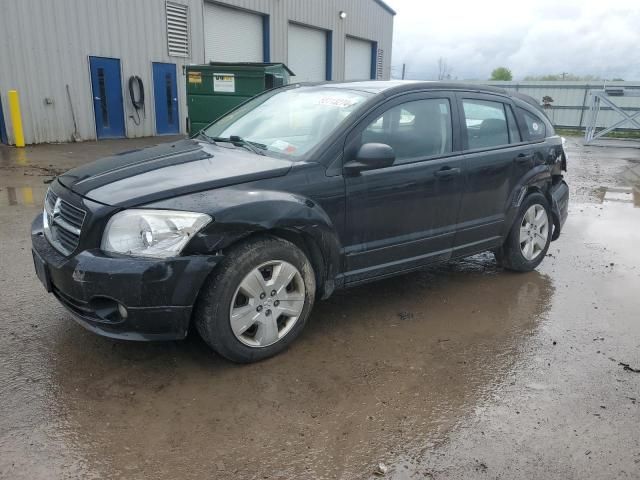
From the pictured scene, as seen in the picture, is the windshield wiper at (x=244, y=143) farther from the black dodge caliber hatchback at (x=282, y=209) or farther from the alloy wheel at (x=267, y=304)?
the alloy wheel at (x=267, y=304)

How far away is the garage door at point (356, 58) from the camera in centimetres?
2494

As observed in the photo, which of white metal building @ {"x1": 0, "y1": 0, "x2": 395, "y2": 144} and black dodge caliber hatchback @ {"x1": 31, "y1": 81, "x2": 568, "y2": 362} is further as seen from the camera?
white metal building @ {"x1": 0, "y1": 0, "x2": 395, "y2": 144}

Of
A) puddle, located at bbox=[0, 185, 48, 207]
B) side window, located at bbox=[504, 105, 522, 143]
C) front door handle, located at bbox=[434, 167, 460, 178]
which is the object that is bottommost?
puddle, located at bbox=[0, 185, 48, 207]

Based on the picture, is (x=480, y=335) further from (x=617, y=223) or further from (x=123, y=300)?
(x=617, y=223)

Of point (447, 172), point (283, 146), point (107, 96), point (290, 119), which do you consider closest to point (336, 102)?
point (290, 119)

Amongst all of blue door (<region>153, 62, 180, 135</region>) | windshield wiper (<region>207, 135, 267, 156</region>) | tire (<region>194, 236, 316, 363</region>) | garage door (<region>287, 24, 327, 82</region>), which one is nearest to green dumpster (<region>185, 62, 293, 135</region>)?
blue door (<region>153, 62, 180, 135</region>)

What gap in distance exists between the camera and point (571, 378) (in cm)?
314

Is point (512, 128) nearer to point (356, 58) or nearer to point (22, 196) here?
point (22, 196)

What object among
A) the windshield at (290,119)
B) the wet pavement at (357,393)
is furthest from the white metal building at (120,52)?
the windshield at (290,119)

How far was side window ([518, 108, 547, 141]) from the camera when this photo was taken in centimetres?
482

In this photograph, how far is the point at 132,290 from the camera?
2697mm

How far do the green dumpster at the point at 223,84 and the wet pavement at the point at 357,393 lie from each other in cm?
651

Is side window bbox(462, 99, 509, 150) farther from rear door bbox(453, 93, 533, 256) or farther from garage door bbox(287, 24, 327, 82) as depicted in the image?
garage door bbox(287, 24, 327, 82)

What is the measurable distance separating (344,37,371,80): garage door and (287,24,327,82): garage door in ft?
6.07
